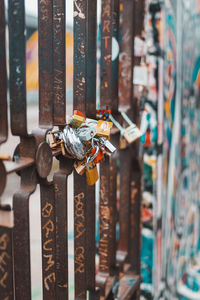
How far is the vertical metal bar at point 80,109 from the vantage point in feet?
2.67

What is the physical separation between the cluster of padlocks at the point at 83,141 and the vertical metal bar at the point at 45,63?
39 mm

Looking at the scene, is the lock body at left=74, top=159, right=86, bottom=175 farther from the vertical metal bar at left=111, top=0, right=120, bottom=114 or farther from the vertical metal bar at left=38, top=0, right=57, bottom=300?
the vertical metal bar at left=111, top=0, right=120, bottom=114

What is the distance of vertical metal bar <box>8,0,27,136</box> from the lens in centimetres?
64

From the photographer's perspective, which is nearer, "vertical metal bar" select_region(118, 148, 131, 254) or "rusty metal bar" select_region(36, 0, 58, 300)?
"rusty metal bar" select_region(36, 0, 58, 300)

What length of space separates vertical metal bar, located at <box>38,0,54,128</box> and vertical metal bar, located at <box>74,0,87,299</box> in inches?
4.2

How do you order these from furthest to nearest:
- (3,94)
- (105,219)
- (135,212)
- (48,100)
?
1. (135,212)
2. (105,219)
3. (48,100)
4. (3,94)

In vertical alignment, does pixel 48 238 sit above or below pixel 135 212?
above

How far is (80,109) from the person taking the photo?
85 centimetres

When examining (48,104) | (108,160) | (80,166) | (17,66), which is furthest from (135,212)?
(17,66)

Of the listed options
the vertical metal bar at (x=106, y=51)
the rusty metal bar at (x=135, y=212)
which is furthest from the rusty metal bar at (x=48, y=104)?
the rusty metal bar at (x=135, y=212)

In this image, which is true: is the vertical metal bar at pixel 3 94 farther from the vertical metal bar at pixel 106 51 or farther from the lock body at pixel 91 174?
the vertical metal bar at pixel 106 51

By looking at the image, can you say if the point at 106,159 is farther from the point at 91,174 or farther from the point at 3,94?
the point at 3,94

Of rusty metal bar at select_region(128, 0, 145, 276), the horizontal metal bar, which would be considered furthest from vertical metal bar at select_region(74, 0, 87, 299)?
rusty metal bar at select_region(128, 0, 145, 276)

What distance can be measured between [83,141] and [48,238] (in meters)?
0.22
